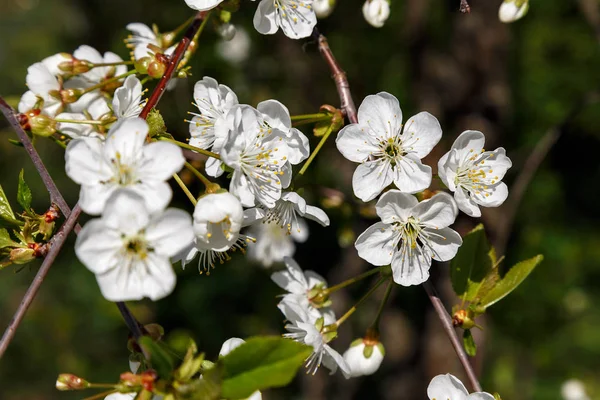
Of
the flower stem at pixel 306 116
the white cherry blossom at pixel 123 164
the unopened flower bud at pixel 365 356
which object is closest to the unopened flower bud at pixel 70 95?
the white cherry blossom at pixel 123 164

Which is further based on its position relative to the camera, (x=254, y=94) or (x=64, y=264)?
(x=64, y=264)

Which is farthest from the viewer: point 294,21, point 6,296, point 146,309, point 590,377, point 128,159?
point 6,296

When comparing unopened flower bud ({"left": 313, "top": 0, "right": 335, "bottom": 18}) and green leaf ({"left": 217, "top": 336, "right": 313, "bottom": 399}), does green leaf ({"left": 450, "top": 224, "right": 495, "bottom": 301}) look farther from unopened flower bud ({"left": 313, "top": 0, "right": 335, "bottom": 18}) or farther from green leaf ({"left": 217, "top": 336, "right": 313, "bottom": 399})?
unopened flower bud ({"left": 313, "top": 0, "right": 335, "bottom": 18})

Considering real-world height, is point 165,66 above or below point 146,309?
above

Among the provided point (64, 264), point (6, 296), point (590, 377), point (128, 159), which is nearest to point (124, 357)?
point (64, 264)

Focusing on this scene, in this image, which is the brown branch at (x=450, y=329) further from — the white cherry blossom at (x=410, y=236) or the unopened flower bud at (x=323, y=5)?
the unopened flower bud at (x=323, y=5)

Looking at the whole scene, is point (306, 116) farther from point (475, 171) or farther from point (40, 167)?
point (40, 167)

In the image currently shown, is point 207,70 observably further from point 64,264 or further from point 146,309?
point 64,264

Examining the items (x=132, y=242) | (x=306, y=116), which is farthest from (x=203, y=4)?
(x=132, y=242)
